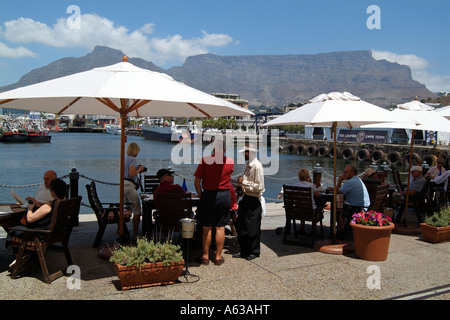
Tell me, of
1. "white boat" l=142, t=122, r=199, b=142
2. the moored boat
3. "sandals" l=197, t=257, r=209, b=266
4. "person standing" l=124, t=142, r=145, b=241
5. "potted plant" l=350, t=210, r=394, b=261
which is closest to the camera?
"sandals" l=197, t=257, r=209, b=266

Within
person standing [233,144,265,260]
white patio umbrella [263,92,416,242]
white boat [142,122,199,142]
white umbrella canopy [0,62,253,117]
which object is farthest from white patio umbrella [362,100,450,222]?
white boat [142,122,199,142]

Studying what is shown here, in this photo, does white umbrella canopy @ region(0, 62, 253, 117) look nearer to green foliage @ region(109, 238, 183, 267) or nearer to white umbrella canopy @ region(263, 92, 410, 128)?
white umbrella canopy @ region(263, 92, 410, 128)

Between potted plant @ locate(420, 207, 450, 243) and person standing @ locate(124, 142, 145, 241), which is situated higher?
person standing @ locate(124, 142, 145, 241)

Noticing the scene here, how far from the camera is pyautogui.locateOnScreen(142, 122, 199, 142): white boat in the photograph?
84250mm

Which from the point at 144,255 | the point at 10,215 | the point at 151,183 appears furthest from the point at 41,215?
the point at 151,183

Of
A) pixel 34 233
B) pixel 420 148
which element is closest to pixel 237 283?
pixel 34 233

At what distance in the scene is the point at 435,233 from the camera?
21.1ft

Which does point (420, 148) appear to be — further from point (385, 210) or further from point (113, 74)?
point (113, 74)

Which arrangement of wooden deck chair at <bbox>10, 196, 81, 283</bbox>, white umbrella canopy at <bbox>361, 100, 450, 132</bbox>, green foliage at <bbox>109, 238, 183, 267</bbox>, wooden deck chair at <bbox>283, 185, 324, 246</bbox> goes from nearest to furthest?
green foliage at <bbox>109, 238, 183, 267</bbox>
wooden deck chair at <bbox>10, 196, 81, 283</bbox>
wooden deck chair at <bbox>283, 185, 324, 246</bbox>
white umbrella canopy at <bbox>361, 100, 450, 132</bbox>

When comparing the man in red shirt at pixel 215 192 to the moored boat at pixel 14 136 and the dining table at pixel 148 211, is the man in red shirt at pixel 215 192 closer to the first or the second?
the dining table at pixel 148 211

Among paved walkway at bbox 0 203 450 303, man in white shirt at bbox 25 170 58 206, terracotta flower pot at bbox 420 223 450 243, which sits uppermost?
man in white shirt at bbox 25 170 58 206

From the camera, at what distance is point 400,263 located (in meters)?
5.39

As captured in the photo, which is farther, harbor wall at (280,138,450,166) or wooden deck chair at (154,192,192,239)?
harbor wall at (280,138,450,166)
